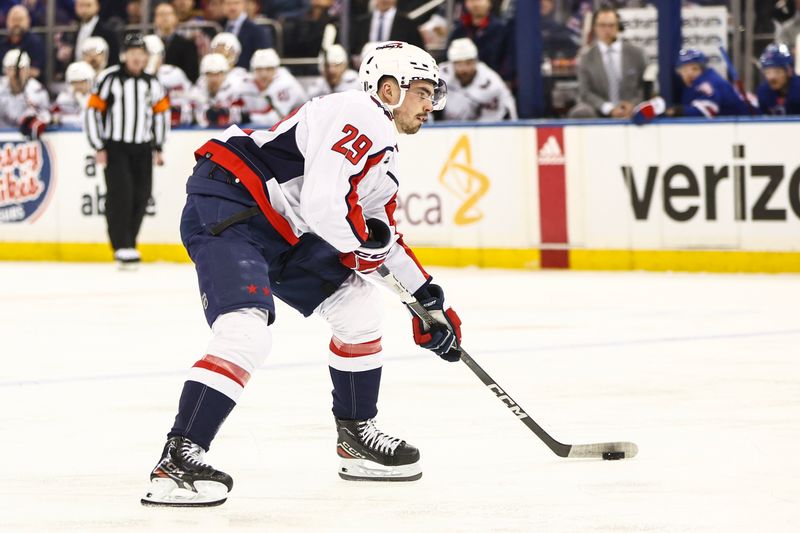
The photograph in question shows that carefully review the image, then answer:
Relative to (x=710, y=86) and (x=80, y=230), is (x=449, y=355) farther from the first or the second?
(x=80, y=230)

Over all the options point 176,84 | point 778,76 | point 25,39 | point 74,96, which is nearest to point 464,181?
point 778,76

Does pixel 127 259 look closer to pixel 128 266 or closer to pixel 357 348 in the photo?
pixel 128 266

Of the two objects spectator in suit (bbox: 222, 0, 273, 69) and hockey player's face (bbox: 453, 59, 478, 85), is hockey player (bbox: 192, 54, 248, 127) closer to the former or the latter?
spectator in suit (bbox: 222, 0, 273, 69)

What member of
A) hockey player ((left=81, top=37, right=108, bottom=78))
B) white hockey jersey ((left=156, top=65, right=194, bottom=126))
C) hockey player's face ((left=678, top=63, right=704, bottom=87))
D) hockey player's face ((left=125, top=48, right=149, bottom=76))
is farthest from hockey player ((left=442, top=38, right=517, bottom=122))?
hockey player ((left=81, top=37, right=108, bottom=78))

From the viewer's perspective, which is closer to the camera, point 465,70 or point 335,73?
point 465,70

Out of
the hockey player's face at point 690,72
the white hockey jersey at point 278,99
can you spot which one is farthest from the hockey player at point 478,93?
the white hockey jersey at point 278,99

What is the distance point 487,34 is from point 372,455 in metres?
7.80

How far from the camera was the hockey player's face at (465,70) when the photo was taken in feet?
37.9

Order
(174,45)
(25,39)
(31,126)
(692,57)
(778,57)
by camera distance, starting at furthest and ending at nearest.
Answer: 1. (25,39)
2. (174,45)
3. (31,126)
4. (692,57)
5. (778,57)

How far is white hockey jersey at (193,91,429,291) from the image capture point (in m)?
4.11

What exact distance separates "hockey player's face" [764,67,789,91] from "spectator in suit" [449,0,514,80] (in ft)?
7.28

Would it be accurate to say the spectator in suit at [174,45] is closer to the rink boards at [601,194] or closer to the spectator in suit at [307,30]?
the spectator in suit at [307,30]

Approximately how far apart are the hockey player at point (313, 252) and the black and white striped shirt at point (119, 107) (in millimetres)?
7623

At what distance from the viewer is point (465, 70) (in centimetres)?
1158
